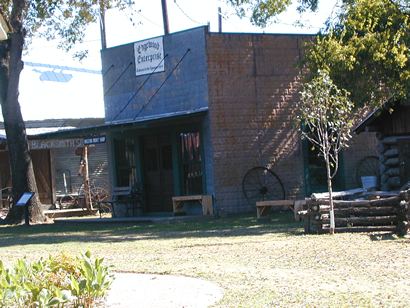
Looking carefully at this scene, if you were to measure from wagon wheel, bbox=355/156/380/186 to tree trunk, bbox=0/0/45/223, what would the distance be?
34.9 feet

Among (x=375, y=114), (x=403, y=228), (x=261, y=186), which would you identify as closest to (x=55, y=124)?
(x=261, y=186)

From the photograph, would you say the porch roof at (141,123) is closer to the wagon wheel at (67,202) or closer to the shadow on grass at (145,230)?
the shadow on grass at (145,230)

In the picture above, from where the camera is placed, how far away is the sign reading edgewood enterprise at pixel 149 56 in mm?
23219

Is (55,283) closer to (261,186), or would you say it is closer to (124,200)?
(261,186)

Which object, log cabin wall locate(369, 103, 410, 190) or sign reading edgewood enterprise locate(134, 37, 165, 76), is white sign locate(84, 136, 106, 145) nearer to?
sign reading edgewood enterprise locate(134, 37, 165, 76)

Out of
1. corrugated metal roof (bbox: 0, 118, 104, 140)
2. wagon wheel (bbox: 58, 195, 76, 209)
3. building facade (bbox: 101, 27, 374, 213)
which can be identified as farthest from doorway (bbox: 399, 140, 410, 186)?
corrugated metal roof (bbox: 0, 118, 104, 140)

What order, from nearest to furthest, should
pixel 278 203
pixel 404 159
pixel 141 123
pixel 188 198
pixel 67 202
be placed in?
pixel 278 203
pixel 404 159
pixel 141 123
pixel 188 198
pixel 67 202

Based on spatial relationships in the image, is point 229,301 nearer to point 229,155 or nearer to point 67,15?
point 229,155

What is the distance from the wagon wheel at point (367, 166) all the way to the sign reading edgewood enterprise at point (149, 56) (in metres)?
7.28

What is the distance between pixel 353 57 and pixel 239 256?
21.0 ft

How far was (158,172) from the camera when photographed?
2369cm

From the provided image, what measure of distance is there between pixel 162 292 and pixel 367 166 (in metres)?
16.3

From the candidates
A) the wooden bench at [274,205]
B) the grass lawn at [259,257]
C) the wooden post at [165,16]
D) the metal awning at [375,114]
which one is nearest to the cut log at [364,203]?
the grass lawn at [259,257]

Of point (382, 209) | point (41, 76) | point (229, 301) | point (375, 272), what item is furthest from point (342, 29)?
point (41, 76)
